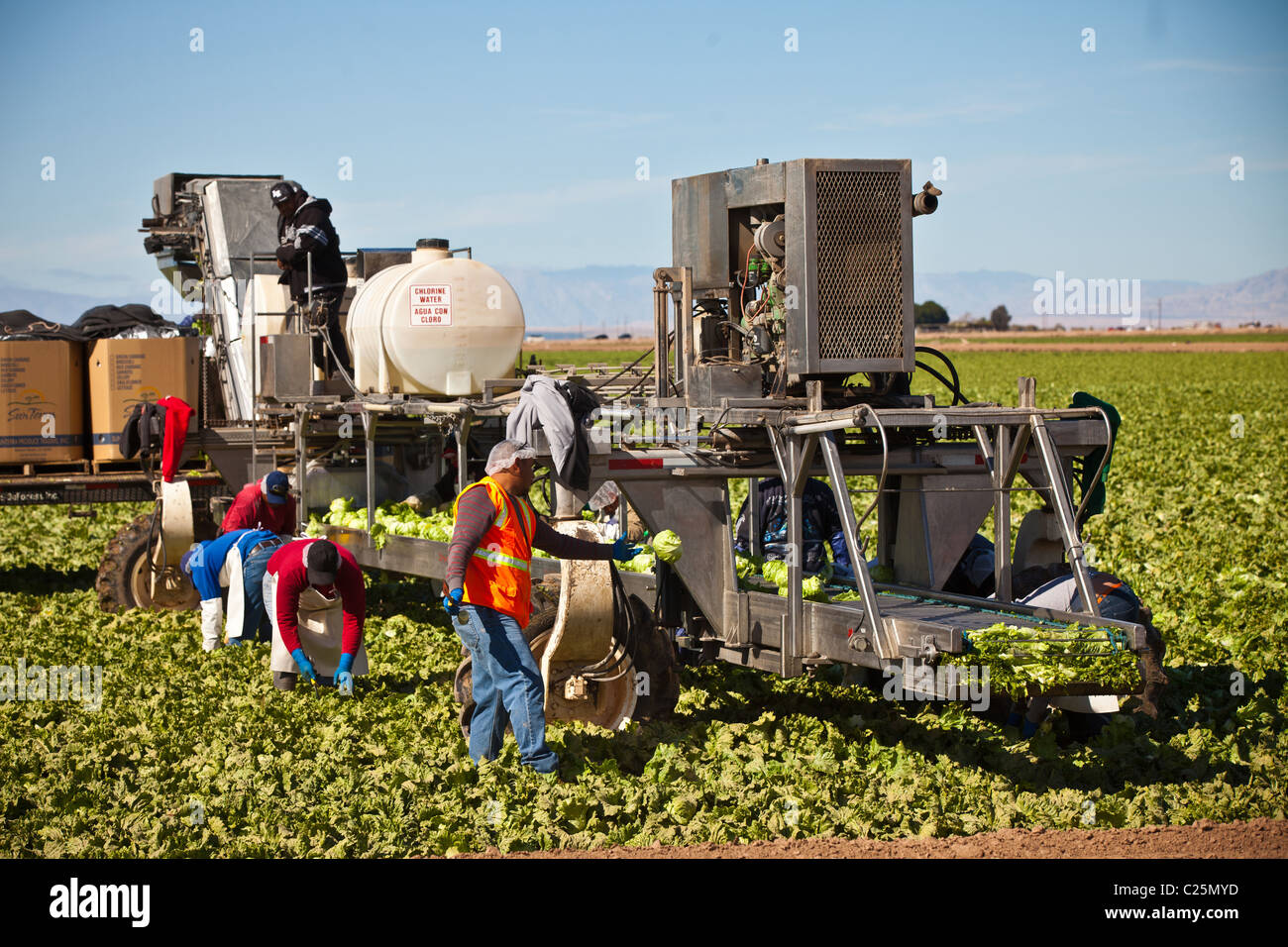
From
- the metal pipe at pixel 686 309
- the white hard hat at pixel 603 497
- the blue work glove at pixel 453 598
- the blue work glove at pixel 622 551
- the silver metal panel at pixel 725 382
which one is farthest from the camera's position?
the white hard hat at pixel 603 497

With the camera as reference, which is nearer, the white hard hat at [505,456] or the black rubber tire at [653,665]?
the white hard hat at [505,456]

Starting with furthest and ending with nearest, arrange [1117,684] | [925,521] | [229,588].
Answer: [229,588], [925,521], [1117,684]

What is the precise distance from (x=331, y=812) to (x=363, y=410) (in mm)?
4932

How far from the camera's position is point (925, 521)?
8.98 meters

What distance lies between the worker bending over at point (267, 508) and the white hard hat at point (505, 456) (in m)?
3.65

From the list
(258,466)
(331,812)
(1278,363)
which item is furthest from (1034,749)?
(1278,363)

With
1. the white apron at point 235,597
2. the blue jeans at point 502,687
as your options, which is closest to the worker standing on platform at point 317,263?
the white apron at point 235,597

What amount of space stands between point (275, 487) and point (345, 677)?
2.01 metres

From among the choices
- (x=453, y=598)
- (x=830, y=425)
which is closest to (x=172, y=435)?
(x=453, y=598)

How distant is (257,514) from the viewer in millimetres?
11250

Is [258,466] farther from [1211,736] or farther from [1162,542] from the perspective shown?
[1162,542]

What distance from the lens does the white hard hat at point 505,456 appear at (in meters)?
7.90

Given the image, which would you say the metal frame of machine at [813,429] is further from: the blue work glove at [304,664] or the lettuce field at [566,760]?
the blue work glove at [304,664]

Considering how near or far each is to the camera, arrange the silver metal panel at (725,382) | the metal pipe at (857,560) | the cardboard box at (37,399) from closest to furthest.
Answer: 1. the metal pipe at (857,560)
2. the silver metal panel at (725,382)
3. the cardboard box at (37,399)
